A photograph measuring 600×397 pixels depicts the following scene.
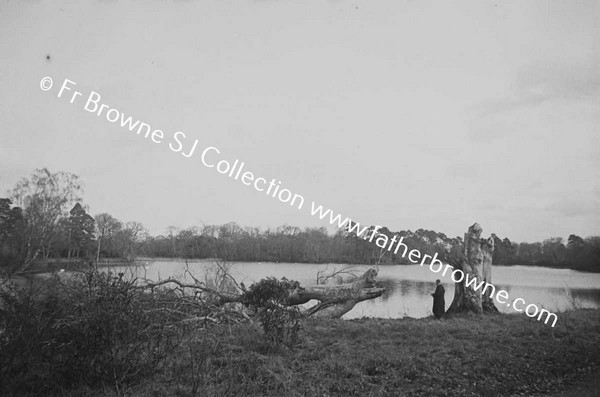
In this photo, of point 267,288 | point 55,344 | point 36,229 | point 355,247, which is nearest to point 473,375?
point 267,288

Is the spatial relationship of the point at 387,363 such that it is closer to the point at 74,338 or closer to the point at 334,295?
the point at 74,338

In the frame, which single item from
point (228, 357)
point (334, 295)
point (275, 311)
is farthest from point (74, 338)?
point (334, 295)

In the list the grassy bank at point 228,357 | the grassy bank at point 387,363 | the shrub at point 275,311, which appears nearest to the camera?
the grassy bank at point 228,357

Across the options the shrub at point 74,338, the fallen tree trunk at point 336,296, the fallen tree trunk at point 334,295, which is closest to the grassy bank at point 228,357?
the shrub at point 74,338

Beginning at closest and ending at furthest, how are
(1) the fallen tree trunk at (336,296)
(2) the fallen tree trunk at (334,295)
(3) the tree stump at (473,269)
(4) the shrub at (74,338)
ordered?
(4) the shrub at (74,338)
(2) the fallen tree trunk at (334,295)
(1) the fallen tree trunk at (336,296)
(3) the tree stump at (473,269)

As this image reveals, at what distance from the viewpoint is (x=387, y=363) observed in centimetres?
692

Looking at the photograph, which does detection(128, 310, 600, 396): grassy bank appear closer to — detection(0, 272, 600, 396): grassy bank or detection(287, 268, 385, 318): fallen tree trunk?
detection(0, 272, 600, 396): grassy bank

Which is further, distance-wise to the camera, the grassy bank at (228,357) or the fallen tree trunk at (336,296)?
the fallen tree trunk at (336,296)

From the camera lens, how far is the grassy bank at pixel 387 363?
5727mm

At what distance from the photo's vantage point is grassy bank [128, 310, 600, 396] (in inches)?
225

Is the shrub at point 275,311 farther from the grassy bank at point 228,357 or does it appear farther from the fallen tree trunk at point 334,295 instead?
the fallen tree trunk at point 334,295

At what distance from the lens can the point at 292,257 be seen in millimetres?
60094

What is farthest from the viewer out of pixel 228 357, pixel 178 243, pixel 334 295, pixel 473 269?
pixel 178 243

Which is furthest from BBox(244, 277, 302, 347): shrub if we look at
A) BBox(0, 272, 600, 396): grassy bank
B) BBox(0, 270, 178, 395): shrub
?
BBox(0, 270, 178, 395): shrub
